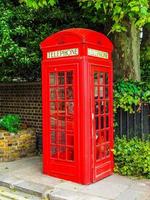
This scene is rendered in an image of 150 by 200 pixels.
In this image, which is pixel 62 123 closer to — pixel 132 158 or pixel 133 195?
pixel 132 158

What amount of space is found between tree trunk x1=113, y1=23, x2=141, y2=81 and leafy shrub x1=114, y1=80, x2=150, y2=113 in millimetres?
452

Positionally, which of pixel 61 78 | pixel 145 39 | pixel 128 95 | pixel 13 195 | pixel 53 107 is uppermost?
pixel 145 39

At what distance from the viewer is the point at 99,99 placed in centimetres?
697

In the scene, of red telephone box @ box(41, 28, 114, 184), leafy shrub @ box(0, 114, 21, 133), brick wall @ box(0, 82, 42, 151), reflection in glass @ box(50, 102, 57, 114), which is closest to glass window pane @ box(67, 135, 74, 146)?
red telephone box @ box(41, 28, 114, 184)

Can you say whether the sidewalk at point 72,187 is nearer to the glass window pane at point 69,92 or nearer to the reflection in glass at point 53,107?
the reflection in glass at point 53,107

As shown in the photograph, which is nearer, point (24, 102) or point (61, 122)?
point (61, 122)

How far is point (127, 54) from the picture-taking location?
27.3 feet

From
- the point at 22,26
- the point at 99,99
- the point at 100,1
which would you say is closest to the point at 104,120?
the point at 99,99

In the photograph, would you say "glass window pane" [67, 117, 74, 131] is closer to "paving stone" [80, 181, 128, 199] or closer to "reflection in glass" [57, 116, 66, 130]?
"reflection in glass" [57, 116, 66, 130]

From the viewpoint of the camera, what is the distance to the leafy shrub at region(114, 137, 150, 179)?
7031 millimetres

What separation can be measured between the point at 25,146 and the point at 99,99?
300cm

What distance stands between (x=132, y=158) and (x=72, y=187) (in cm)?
145

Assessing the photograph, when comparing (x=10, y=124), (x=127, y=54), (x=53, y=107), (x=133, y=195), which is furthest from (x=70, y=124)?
(x=10, y=124)

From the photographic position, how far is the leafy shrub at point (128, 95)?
25.2 ft
